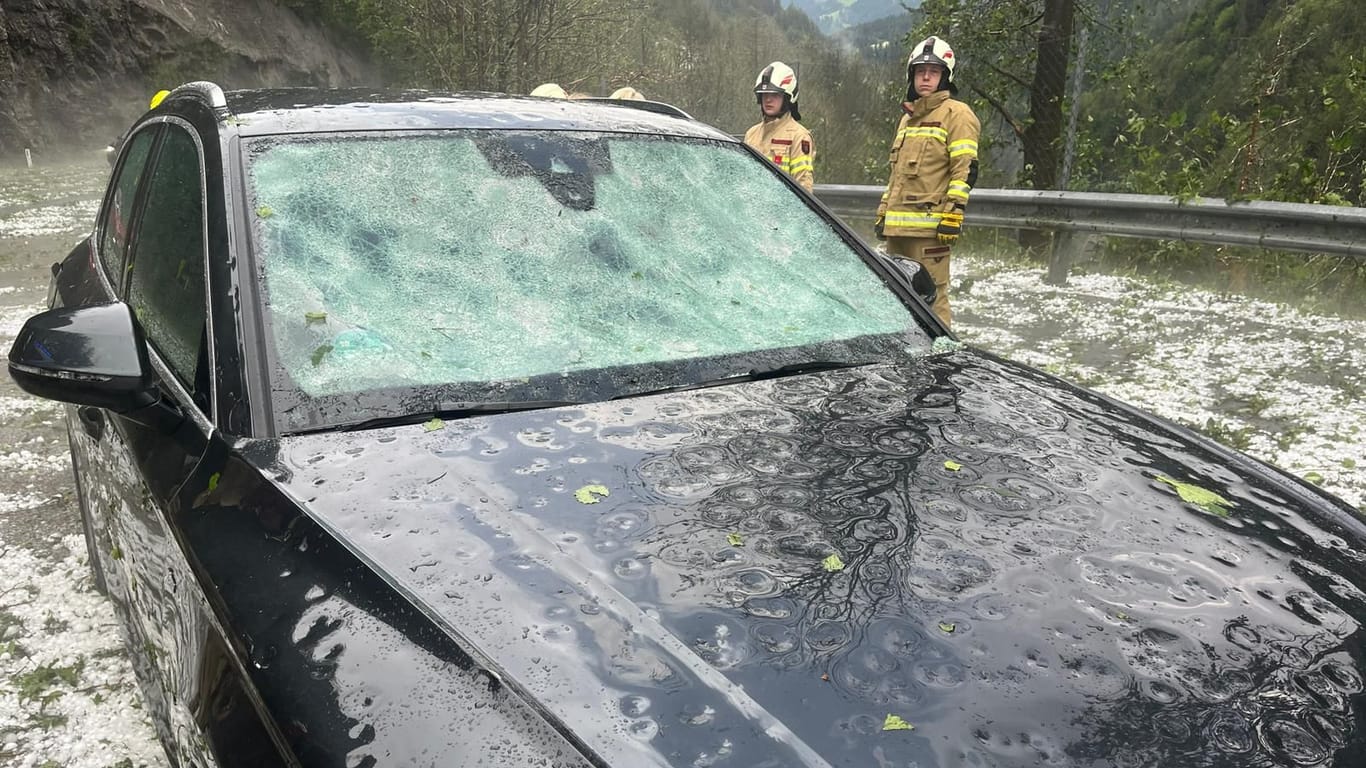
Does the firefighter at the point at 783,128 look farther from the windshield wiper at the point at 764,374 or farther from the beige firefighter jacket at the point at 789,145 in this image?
the windshield wiper at the point at 764,374

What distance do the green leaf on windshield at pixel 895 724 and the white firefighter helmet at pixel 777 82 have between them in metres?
6.91

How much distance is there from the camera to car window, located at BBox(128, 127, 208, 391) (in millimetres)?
1959

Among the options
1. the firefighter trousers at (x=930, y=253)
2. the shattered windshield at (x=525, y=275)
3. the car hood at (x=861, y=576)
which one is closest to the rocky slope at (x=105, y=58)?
the firefighter trousers at (x=930, y=253)

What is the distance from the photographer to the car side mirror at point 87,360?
1.72 meters

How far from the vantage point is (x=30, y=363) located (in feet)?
5.81

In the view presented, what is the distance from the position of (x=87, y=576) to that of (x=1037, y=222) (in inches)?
291

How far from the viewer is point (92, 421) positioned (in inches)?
94.1

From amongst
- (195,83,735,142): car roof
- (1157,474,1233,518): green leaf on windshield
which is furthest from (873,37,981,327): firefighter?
(1157,474,1233,518): green leaf on windshield

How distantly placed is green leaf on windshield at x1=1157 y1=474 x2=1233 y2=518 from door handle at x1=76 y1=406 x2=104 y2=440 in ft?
7.69

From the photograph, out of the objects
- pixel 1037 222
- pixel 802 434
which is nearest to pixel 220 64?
pixel 1037 222

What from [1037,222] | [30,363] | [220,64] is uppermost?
[220,64]

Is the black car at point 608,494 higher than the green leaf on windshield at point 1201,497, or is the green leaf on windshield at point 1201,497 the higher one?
the black car at point 608,494

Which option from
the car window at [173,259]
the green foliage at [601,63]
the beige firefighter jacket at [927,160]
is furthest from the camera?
the green foliage at [601,63]

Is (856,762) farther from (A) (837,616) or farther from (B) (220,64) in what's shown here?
(B) (220,64)
